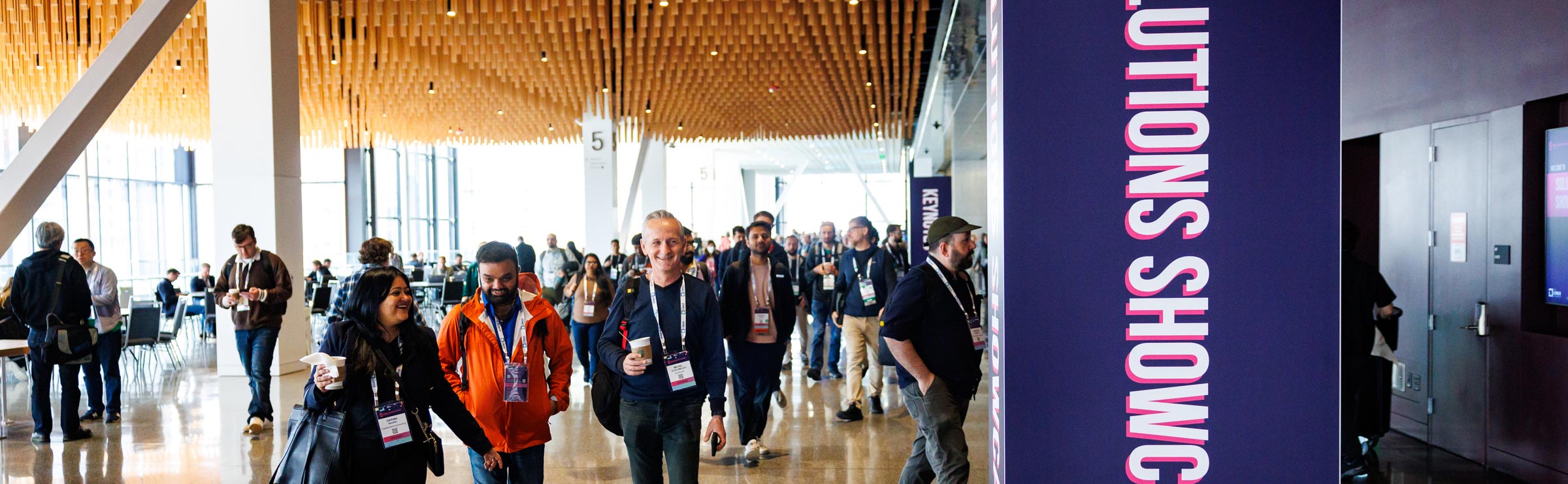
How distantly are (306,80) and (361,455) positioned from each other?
12.2 metres

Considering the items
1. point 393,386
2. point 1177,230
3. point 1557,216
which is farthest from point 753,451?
point 1557,216

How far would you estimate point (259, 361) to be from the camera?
19.9ft

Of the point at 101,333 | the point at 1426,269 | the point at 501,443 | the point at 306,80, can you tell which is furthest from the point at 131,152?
the point at 1426,269

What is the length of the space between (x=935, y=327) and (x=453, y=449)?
135 inches

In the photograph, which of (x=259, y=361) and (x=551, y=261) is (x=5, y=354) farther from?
(x=551, y=261)

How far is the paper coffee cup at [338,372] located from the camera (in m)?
2.34

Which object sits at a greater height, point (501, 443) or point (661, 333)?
point (661, 333)

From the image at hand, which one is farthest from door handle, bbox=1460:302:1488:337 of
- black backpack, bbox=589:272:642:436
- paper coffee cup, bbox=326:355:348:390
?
paper coffee cup, bbox=326:355:348:390

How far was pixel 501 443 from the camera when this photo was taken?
116 inches

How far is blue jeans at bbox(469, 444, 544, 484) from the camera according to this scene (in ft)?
9.59

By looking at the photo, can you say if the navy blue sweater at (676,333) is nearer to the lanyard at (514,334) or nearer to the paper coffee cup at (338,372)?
the lanyard at (514,334)

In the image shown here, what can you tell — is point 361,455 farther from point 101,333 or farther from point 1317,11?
point 101,333

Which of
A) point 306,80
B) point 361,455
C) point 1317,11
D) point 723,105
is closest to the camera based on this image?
point 1317,11

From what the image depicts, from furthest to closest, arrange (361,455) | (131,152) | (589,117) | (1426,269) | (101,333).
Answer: (131,152)
(589,117)
(101,333)
(1426,269)
(361,455)
